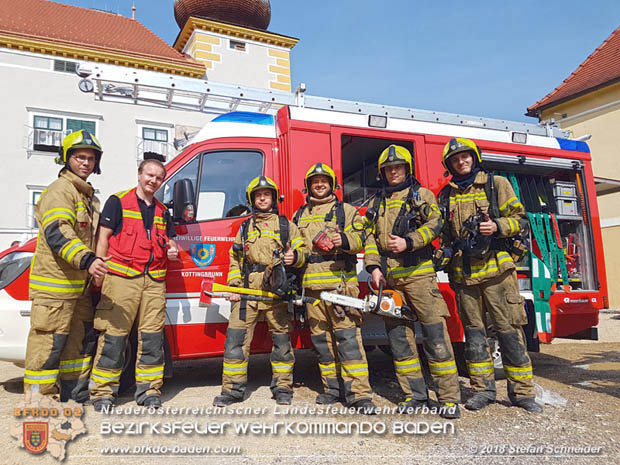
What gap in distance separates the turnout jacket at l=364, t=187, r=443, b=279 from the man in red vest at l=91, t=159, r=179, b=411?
1.70m

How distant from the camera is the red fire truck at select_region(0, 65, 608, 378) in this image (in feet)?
13.5

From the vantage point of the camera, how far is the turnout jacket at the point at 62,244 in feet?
10.9

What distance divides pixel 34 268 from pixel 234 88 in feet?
8.92

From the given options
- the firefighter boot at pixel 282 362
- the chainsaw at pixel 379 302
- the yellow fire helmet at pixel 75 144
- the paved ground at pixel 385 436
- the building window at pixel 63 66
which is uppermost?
the building window at pixel 63 66

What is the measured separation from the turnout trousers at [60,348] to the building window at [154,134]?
14.7m

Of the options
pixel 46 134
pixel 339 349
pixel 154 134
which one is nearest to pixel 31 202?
pixel 46 134

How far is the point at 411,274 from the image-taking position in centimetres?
366

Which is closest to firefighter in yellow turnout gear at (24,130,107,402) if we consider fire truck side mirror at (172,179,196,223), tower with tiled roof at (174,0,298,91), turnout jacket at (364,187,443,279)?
fire truck side mirror at (172,179,196,223)

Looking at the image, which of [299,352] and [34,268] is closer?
[34,268]

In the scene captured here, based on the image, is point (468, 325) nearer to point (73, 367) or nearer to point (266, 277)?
point (266, 277)

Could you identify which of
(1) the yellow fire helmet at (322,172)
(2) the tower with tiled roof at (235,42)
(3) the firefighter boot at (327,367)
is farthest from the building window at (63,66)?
(3) the firefighter boot at (327,367)

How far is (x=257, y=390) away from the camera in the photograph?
14.5 feet

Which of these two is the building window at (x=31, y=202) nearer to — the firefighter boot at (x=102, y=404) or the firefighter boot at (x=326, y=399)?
the firefighter boot at (x=102, y=404)

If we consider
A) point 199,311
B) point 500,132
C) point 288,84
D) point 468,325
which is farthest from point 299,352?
point 288,84
